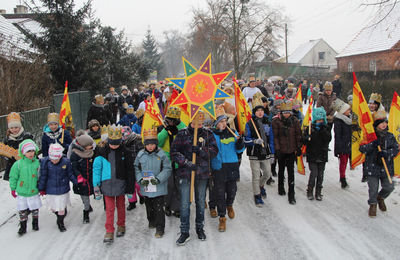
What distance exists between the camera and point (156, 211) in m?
5.00

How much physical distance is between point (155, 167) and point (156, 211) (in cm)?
72

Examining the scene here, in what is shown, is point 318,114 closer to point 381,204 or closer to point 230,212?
point 381,204

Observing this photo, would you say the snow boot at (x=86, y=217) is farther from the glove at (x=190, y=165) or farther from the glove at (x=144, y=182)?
the glove at (x=190, y=165)

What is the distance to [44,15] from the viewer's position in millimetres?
15266

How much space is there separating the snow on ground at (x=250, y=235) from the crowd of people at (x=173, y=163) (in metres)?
0.18

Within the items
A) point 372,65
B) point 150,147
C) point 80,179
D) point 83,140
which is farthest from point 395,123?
point 372,65

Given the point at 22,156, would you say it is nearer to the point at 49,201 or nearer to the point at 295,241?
the point at 49,201

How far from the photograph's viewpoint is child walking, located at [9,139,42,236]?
511 cm

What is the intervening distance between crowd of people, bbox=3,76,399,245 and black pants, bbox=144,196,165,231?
0.6 inches

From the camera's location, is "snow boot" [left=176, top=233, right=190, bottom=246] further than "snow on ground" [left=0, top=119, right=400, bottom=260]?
Yes

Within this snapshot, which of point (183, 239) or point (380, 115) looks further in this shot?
point (380, 115)

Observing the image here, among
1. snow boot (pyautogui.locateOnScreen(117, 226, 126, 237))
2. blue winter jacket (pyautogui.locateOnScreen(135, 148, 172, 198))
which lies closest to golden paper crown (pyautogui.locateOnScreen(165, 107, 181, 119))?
blue winter jacket (pyautogui.locateOnScreen(135, 148, 172, 198))

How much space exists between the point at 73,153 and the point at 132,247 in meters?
1.94

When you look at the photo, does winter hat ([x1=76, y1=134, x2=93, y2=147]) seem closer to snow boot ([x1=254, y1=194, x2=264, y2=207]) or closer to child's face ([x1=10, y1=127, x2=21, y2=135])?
child's face ([x1=10, y1=127, x2=21, y2=135])
